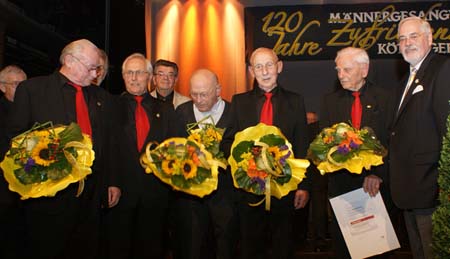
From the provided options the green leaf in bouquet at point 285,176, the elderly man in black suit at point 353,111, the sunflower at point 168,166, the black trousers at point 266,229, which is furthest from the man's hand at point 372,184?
the sunflower at point 168,166

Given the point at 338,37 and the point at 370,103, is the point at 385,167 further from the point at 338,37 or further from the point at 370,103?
the point at 338,37

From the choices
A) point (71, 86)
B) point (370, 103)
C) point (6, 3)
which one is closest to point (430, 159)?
point (370, 103)

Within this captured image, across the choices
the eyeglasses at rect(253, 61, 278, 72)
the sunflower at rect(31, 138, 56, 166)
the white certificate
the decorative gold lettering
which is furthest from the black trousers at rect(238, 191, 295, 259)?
the decorative gold lettering

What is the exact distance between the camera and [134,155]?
339 centimetres

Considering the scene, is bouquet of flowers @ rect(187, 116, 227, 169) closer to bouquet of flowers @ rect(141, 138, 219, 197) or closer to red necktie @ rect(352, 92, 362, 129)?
bouquet of flowers @ rect(141, 138, 219, 197)

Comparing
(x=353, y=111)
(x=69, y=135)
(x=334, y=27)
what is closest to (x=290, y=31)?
(x=334, y=27)

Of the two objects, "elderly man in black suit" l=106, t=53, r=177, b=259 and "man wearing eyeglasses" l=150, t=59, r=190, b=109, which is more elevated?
"man wearing eyeglasses" l=150, t=59, r=190, b=109

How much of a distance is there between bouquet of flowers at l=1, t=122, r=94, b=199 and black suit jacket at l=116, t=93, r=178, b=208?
77 cm

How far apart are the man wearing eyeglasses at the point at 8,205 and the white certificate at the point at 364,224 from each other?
2330mm

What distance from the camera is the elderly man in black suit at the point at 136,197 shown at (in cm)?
335

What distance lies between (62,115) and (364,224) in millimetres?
1967

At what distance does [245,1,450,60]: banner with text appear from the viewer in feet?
21.2

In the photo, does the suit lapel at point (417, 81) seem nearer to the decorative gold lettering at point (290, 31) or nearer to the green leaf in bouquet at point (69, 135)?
the green leaf in bouquet at point (69, 135)

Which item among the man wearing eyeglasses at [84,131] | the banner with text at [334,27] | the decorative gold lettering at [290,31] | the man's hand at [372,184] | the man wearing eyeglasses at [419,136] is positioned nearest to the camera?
the man wearing eyeglasses at [419,136]
